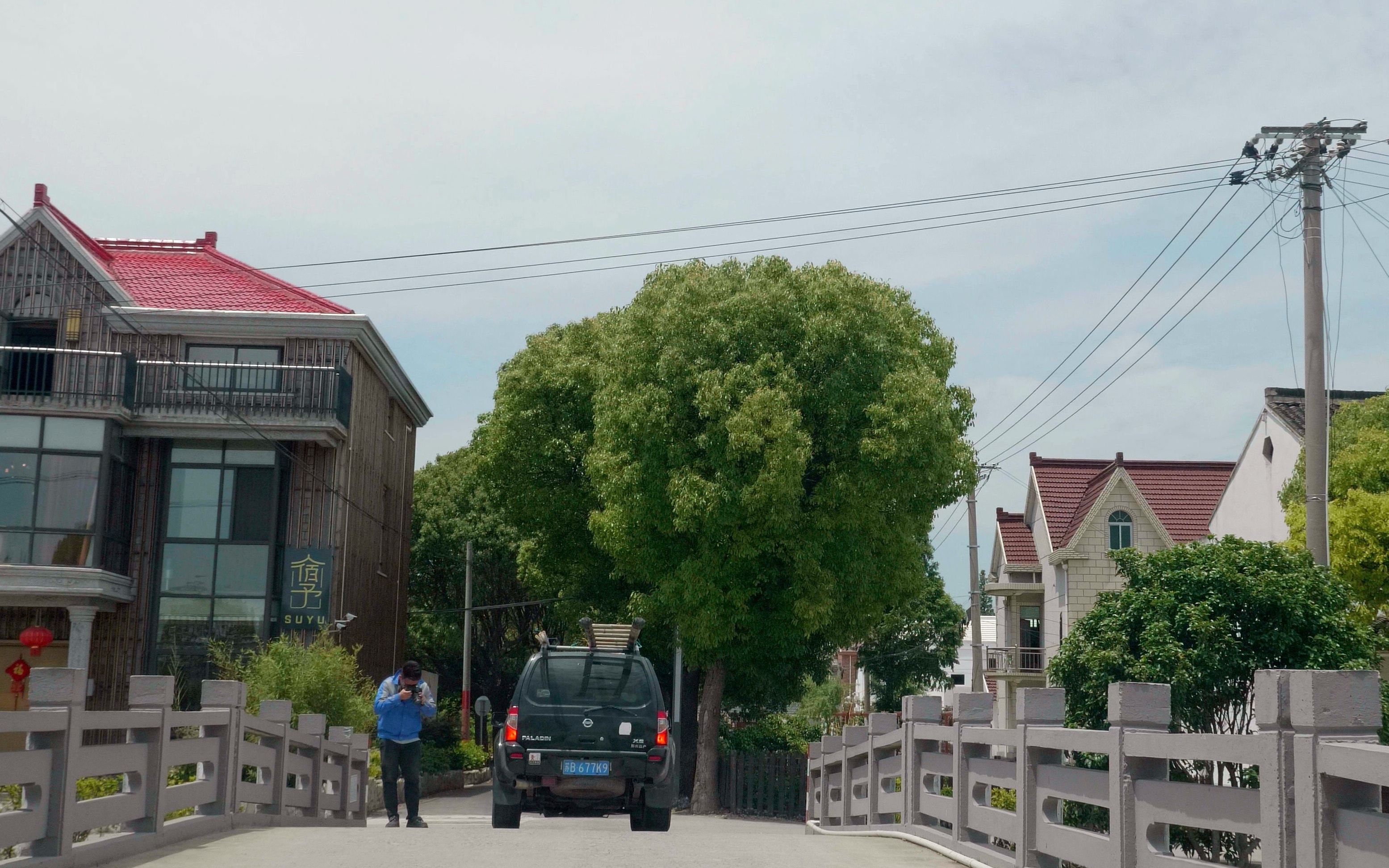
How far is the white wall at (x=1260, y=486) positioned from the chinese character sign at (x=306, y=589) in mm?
23018

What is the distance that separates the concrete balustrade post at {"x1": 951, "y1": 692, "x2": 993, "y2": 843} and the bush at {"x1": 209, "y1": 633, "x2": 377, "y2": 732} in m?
13.9

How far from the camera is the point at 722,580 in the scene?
2733 cm

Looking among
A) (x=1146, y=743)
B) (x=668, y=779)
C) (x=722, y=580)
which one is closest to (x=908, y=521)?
(x=722, y=580)

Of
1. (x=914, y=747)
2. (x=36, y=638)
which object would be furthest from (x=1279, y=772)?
(x=36, y=638)

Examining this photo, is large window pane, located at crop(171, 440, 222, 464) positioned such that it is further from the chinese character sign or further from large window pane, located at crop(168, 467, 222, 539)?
the chinese character sign

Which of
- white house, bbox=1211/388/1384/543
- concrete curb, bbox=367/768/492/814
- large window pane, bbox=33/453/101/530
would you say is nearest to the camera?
concrete curb, bbox=367/768/492/814

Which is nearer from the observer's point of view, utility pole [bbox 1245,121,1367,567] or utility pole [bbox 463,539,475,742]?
utility pole [bbox 1245,121,1367,567]

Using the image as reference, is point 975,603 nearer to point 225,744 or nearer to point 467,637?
point 467,637

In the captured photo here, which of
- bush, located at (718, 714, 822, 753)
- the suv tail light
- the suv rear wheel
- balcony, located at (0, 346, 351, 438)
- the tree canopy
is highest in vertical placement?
balcony, located at (0, 346, 351, 438)

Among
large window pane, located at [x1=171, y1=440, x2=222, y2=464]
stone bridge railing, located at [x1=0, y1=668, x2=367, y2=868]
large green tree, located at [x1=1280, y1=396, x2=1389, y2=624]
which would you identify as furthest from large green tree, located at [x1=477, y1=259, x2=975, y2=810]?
stone bridge railing, located at [x1=0, y1=668, x2=367, y2=868]

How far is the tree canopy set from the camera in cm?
1744

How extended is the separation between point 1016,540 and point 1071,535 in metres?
5.23

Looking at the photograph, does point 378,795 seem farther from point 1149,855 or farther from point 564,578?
point 1149,855

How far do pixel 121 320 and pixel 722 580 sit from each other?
575 inches
